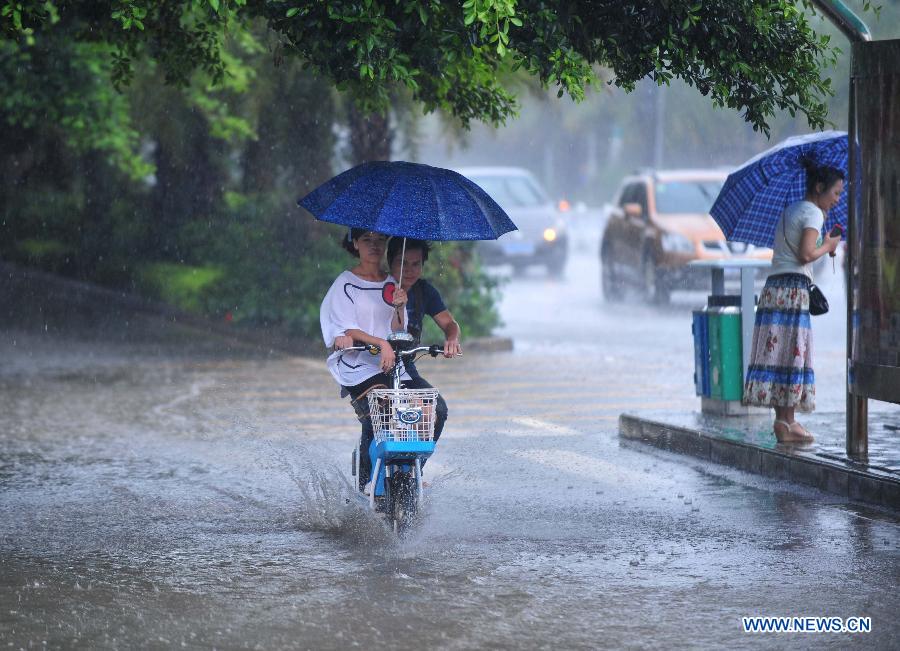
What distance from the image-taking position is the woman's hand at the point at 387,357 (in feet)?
23.0

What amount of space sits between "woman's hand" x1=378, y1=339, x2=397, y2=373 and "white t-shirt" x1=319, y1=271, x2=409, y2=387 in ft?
0.84

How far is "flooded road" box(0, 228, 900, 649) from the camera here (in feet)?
18.9

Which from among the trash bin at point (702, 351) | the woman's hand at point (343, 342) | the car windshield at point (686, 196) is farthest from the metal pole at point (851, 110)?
the car windshield at point (686, 196)

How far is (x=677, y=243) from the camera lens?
22688 mm

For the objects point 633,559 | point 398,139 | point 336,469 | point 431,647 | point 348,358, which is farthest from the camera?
point 398,139

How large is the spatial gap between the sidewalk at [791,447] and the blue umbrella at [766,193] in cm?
131

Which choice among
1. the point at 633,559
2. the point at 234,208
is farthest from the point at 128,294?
the point at 633,559

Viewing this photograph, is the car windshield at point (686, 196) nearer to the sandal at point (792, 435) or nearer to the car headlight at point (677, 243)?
the car headlight at point (677, 243)

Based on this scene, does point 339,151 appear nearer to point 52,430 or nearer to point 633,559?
point 52,430

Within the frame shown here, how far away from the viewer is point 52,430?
1138 cm

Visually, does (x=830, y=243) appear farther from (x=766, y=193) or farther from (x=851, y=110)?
(x=851, y=110)

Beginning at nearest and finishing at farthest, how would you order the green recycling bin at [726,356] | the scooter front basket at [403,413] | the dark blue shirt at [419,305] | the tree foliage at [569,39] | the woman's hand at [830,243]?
1. the scooter front basket at [403,413]
2. the dark blue shirt at [419,305]
3. the tree foliage at [569,39]
4. the woman's hand at [830,243]
5. the green recycling bin at [726,356]

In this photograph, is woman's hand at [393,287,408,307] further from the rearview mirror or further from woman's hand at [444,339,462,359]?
the rearview mirror

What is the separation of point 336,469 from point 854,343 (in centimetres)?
309
